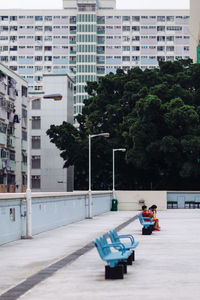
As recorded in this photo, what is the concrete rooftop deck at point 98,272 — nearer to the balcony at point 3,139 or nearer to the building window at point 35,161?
the balcony at point 3,139

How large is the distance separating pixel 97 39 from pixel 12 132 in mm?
62083

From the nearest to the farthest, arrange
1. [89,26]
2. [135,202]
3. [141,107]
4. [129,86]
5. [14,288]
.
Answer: [14,288], [135,202], [141,107], [129,86], [89,26]

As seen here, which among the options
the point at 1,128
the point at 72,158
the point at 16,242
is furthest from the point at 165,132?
the point at 16,242

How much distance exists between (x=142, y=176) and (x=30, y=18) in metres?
83.4

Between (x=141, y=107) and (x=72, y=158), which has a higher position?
(x=141, y=107)

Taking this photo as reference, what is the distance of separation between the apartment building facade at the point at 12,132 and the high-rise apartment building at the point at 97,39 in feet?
168

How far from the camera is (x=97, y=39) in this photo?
13812 centimetres

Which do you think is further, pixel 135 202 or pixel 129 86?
pixel 129 86

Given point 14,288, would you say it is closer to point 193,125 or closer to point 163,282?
point 163,282

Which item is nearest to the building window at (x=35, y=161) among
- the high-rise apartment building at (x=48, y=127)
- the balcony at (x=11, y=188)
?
the high-rise apartment building at (x=48, y=127)

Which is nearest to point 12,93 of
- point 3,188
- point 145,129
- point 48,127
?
point 3,188

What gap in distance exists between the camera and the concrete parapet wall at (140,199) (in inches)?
2223

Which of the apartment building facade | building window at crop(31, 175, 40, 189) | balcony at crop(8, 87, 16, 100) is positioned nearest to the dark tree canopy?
→ the apartment building facade

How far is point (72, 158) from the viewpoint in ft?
226
